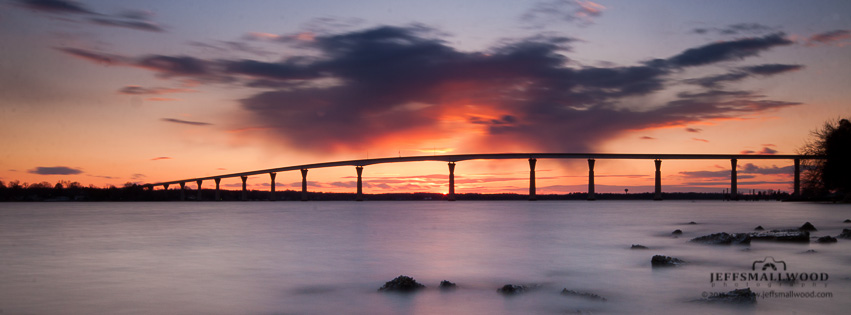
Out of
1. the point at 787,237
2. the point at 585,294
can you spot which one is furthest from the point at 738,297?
the point at 787,237

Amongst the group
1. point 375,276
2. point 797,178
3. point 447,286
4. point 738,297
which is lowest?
point 375,276

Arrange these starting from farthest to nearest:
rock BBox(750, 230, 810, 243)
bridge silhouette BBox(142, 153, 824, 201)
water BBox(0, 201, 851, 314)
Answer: bridge silhouette BBox(142, 153, 824, 201), rock BBox(750, 230, 810, 243), water BBox(0, 201, 851, 314)

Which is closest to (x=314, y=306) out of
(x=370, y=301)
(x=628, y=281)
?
(x=370, y=301)

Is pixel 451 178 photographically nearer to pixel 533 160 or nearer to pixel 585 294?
pixel 533 160

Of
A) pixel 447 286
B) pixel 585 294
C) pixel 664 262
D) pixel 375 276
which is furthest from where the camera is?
pixel 664 262

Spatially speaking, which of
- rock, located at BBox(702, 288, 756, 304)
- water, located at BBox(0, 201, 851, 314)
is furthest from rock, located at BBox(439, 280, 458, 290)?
rock, located at BBox(702, 288, 756, 304)

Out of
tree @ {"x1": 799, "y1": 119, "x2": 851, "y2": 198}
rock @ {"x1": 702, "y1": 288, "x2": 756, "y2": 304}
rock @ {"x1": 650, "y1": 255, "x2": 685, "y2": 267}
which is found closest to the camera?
rock @ {"x1": 702, "y1": 288, "x2": 756, "y2": 304}

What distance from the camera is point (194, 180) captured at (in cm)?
17900

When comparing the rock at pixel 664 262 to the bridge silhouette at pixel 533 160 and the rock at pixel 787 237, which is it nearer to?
the rock at pixel 787 237

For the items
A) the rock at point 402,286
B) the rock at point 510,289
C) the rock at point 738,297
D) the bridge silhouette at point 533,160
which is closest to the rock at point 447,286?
the rock at point 402,286

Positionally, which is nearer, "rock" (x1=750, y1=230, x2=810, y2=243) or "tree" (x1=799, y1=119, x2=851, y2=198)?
"rock" (x1=750, y1=230, x2=810, y2=243)

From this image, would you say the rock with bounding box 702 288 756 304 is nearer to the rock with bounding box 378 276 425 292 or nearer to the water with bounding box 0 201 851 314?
the water with bounding box 0 201 851 314

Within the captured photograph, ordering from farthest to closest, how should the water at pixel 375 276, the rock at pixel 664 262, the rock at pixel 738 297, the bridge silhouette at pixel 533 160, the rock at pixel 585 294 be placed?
the bridge silhouette at pixel 533 160 < the rock at pixel 664 262 < the rock at pixel 585 294 < the water at pixel 375 276 < the rock at pixel 738 297

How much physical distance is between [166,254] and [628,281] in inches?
623
